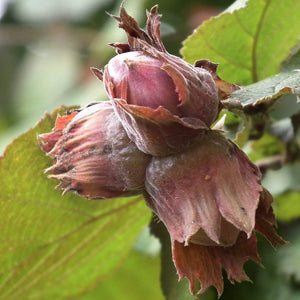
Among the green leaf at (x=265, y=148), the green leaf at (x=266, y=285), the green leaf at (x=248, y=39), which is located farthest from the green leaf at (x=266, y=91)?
the green leaf at (x=266, y=285)

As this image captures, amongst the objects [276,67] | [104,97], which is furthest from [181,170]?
[104,97]

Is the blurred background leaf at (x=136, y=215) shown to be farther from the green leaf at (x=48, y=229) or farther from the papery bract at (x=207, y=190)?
the papery bract at (x=207, y=190)

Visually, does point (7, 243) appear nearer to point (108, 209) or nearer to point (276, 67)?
point (108, 209)

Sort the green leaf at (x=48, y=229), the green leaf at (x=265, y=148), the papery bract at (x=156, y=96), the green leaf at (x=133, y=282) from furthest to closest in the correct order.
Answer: the green leaf at (x=133, y=282), the green leaf at (x=265, y=148), the green leaf at (x=48, y=229), the papery bract at (x=156, y=96)

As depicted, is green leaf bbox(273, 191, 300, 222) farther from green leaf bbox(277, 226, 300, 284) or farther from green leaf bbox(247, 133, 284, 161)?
green leaf bbox(247, 133, 284, 161)

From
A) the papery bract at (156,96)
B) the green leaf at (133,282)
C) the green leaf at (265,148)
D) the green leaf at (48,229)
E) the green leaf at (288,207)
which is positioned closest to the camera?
the papery bract at (156,96)

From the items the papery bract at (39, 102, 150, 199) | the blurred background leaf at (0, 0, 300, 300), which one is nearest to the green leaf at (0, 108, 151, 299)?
the blurred background leaf at (0, 0, 300, 300)

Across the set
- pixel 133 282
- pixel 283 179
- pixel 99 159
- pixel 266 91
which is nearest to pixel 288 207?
pixel 283 179
